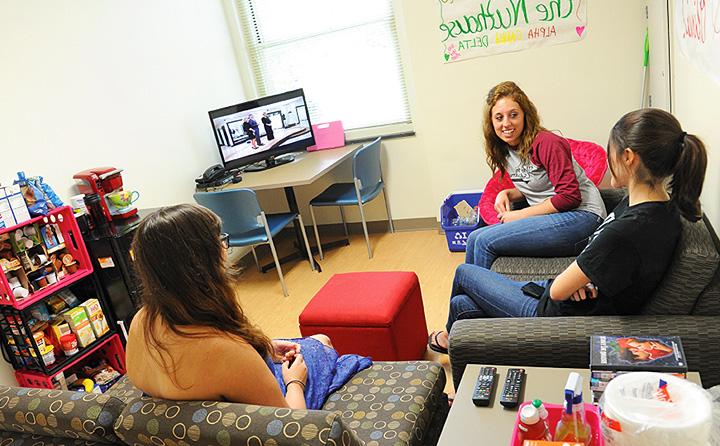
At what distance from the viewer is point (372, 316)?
221 centimetres

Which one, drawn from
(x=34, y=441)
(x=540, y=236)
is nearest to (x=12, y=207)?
(x=34, y=441)

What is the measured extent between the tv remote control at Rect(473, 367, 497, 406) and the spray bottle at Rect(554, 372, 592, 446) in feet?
0.75

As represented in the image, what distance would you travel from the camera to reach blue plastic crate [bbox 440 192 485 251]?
360 centimetres

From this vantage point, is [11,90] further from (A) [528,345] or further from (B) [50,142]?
(A) [528,345]

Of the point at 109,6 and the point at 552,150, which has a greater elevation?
the point at 109,6

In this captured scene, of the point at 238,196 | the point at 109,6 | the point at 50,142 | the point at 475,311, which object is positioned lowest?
the point at 475,311

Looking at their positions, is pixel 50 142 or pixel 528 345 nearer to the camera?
pixel 528 345

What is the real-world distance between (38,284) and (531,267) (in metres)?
2.24

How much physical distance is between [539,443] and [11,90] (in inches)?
111

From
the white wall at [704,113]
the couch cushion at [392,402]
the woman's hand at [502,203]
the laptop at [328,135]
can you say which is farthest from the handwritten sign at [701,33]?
the laptop at [328,135]

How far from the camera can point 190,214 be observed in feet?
4.33

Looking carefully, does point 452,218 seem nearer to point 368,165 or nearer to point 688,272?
point 368,165

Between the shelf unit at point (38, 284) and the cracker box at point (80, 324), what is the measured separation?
0.02 metres

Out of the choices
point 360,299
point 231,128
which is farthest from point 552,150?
point 231,128
